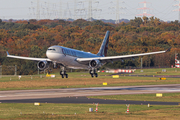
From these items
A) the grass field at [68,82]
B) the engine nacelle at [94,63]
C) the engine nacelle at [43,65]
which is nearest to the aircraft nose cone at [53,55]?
the engine nacelle at [43,65]

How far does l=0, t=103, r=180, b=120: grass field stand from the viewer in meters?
41.4

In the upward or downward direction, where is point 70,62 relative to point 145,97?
upward

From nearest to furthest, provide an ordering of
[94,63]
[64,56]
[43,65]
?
[64,56], [43,65], [94,63]

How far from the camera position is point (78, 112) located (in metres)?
45.7

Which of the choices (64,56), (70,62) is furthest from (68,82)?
(64,56)

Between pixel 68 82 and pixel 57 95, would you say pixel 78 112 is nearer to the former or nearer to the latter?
pixel 57 95

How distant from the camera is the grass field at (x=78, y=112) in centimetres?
4141

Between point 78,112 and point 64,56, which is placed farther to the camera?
point 64,56

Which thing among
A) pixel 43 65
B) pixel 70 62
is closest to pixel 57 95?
pixel 43 65

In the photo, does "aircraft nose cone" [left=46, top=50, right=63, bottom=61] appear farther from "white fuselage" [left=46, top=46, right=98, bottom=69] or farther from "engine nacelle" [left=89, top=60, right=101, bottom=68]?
"engine nacelle" [left=89, top=60, right=101, bottom=68]

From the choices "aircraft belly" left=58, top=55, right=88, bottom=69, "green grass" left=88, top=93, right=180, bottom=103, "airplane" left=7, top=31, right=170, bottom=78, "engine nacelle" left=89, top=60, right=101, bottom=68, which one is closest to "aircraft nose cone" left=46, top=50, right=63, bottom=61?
"airplane" left=7, top=31, right=170, bottom=78

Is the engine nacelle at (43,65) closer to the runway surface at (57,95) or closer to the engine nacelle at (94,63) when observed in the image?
the runway surface at (57,95)

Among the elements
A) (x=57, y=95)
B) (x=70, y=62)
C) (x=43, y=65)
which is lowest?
(x=57, y=95)

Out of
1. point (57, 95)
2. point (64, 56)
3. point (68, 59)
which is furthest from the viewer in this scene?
point (57, 95)
